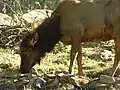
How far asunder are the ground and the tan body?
26.7 inches

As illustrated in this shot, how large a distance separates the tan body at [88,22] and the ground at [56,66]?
68 centimetres

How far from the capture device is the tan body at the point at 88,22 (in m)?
7.93

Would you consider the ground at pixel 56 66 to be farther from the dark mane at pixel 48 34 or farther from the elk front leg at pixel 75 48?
the dark mane at pixel 48 34

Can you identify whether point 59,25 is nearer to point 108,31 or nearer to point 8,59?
point 108,31

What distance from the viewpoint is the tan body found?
26.0ft

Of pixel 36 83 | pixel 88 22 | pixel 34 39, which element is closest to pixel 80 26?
pixel 88 22

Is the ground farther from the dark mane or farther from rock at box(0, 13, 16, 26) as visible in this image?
rock at box(0, 13, 16, 26)

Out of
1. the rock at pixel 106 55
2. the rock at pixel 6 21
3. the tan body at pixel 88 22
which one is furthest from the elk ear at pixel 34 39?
the rock at pixel 6 21

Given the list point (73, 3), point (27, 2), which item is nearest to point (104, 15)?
point (73, 3)

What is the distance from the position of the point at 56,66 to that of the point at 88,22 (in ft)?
5.24

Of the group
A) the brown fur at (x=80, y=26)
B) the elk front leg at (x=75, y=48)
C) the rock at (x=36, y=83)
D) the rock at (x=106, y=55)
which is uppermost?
the brown fur at (x=80, y=26)

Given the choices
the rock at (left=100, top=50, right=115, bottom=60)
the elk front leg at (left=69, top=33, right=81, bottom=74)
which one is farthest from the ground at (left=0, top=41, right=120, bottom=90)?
the elk front leg at (left=69, top=33, right=81, bottom=74)

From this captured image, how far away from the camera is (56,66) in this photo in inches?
358

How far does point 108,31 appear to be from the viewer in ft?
26.5
